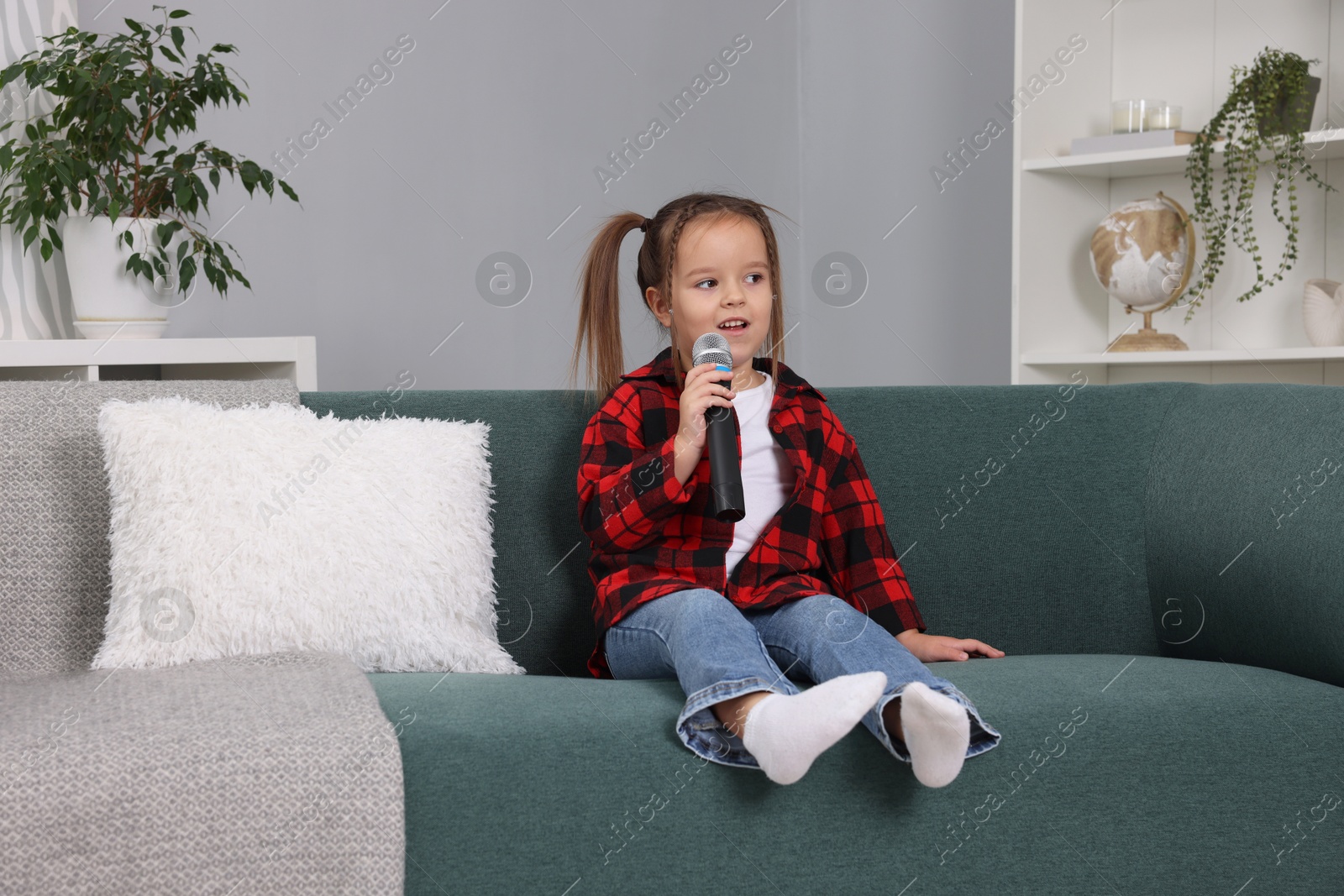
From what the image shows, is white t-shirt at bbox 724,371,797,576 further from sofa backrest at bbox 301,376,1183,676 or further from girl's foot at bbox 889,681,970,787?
girl's foot at bbox 889,681,970,787

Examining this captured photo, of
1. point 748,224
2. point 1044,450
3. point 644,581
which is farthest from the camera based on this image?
point 1044,450

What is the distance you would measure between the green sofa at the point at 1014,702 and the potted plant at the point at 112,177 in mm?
743

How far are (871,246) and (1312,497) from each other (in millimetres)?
2042

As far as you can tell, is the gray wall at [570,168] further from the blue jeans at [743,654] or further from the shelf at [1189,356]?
the blue jeans at [743,654]

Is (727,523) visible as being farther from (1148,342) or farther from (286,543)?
(1148,342)

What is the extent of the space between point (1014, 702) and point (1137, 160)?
1589 millimetres

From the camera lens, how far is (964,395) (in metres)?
1.58

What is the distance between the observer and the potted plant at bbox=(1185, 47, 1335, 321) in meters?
2.17

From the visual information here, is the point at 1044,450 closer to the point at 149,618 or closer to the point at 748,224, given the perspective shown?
the point at 748,224

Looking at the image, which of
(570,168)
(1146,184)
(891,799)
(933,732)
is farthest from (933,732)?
(570,168)

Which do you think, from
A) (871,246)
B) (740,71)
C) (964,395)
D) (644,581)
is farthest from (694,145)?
(644,581)

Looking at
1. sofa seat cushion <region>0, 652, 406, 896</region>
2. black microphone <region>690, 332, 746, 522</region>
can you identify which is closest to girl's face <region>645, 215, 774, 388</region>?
black microphone <region>690, 332, 746, 522</region>

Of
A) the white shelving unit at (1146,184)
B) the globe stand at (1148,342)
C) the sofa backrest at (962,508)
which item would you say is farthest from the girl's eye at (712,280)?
the globe stand at (1148,342)

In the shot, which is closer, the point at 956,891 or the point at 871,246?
the point at 956,891
